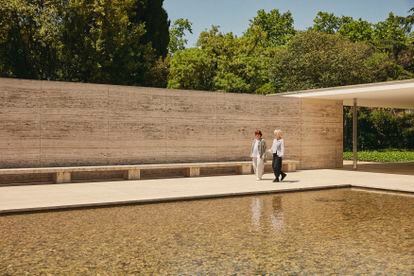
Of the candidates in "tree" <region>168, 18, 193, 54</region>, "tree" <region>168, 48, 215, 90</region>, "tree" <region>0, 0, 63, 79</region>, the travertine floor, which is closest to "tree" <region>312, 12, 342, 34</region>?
"tree" <region>168, 18, 193, 54</region>

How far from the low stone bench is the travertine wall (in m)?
0.57

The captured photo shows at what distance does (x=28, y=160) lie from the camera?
44.0 ft

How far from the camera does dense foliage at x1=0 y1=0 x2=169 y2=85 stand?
2558 centimetres

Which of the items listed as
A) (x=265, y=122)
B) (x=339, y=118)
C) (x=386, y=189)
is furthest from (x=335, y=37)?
(x=386, y=189)

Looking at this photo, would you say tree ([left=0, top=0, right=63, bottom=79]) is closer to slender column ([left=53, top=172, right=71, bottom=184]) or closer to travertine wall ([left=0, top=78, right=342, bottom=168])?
travertine wall ([left=0, top=78, right=342, bottom=168])

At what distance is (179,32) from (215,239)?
49403 mm

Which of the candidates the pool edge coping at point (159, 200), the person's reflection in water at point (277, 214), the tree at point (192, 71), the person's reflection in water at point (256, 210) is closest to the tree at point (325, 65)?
the tree at point (192, 71)

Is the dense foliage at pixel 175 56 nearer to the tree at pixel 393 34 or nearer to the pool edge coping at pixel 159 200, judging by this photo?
the tree at pixel 393 34

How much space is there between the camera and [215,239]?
6.70 metres

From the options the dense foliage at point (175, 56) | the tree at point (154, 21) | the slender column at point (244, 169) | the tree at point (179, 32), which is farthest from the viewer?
the tree at point (179, 32)

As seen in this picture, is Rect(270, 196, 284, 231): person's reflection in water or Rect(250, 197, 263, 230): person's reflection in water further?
Rect(250, 197, 263, 230): person's reflection in water

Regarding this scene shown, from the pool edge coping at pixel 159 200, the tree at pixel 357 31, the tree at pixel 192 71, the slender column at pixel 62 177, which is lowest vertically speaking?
the pool edge coping at pixel 159 200

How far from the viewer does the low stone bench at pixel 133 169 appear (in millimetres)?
12826

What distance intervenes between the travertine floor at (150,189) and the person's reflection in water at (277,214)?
96 cm
